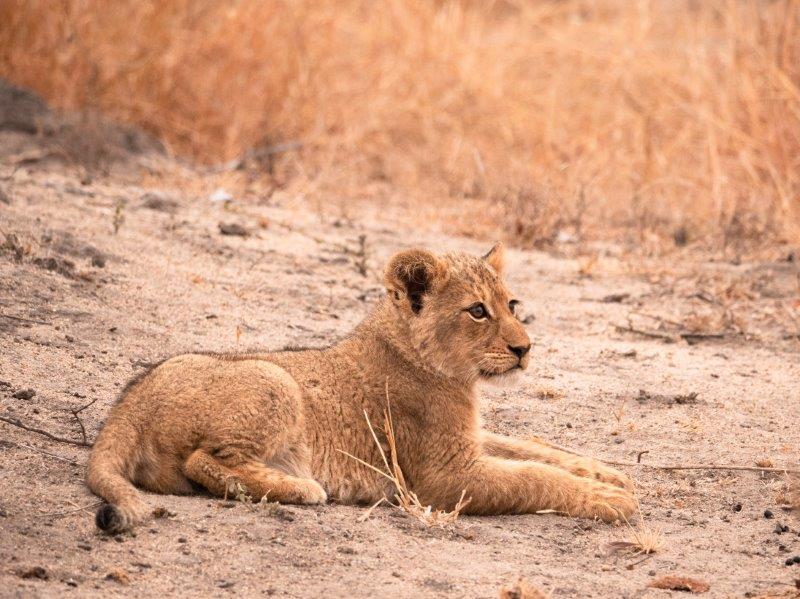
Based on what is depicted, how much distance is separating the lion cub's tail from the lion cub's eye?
5.20 feet

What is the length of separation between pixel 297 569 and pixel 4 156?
722 cm

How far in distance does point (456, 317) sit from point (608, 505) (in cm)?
106

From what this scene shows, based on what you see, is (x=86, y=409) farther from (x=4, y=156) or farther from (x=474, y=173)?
(x=474, y=173)

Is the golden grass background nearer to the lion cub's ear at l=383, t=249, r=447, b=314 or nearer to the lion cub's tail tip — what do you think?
the lion cub's ear at l=383, t=249, r=447, b=314

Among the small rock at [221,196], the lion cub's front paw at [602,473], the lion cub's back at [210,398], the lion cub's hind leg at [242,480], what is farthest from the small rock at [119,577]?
the small rock at [221,196]

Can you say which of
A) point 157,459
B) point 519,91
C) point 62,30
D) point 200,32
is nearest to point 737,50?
point 519,91

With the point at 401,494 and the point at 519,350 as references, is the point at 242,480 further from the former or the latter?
the point at 519,350

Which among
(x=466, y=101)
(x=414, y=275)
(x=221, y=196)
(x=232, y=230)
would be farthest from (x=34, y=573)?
(x=466, y=101)

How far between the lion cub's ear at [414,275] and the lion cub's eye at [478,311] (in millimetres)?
179

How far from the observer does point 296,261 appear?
27.9ft

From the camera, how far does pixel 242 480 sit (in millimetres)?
4504

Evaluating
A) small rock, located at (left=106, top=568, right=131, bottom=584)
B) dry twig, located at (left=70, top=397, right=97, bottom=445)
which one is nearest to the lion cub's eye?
dry twig, located at (left=70, top=397, right=97, bottom=445)

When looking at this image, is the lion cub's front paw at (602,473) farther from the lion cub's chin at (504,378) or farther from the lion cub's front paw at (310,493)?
the lion cub's front paw at (310,493)

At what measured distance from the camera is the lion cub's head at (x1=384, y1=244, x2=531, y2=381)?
5.16m
